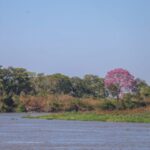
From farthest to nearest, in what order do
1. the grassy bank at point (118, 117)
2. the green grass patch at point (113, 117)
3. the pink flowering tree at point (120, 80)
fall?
the pink flowering tree at point (120, 80) < the grassy bank at point (118, 117) < the green grass patch at point (113, 117)

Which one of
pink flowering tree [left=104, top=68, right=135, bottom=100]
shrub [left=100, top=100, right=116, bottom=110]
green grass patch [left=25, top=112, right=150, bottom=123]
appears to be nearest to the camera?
green grass patch [left=25, top=112, right=150, bottom=123]

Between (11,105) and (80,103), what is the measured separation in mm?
15472

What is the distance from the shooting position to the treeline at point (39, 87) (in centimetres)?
9756

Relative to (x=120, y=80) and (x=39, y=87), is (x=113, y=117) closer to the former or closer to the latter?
(x=120, y=80)

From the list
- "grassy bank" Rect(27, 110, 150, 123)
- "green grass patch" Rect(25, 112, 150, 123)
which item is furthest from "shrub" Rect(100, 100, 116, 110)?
"green grass patch" Rect(25, 112, 150, 123)

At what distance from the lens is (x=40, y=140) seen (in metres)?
35.8

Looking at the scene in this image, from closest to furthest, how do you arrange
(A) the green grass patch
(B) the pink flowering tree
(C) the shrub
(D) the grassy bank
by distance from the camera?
(A) the green grass patch
(D) the grassy bank
(C) the shrub
(B) the pink flowering tree

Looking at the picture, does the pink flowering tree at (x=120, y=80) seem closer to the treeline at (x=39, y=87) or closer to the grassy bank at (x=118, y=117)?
the treeline at (x=39, y=87)

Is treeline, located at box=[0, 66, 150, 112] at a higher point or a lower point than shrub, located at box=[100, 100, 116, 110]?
higher

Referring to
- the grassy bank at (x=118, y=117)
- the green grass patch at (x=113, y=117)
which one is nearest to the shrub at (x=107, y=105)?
the grassy bank at (x=118, y=117)

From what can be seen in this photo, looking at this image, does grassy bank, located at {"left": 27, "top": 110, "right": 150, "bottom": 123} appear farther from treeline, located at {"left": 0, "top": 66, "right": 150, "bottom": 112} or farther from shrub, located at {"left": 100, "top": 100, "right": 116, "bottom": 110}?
treeline, located at {"left": 0, "top": 66, "right": 150, "bottom": 112}

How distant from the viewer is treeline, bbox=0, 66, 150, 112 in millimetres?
97562

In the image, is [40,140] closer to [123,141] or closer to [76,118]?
[123,141]

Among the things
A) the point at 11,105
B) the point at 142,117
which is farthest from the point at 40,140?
the point at 11,105
